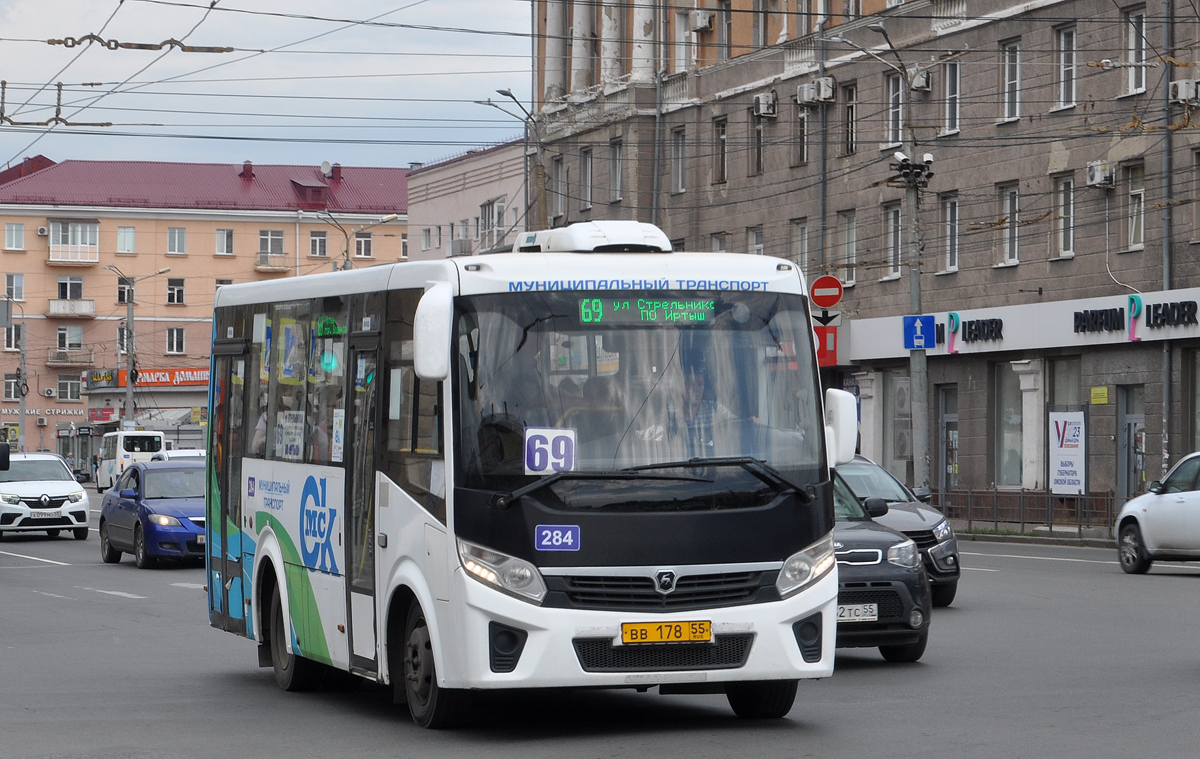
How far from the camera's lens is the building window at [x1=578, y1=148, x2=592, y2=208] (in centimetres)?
5959

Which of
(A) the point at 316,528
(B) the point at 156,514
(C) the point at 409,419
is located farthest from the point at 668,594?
(B) the point at 156,514

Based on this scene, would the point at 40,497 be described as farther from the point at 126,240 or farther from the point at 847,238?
the point at 126,240

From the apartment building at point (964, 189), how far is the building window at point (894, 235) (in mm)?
69

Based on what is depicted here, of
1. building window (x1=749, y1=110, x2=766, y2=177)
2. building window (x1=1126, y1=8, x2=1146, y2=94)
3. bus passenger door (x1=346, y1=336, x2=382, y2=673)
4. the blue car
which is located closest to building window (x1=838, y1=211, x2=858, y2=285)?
building window (x1=749, y1=110, x2=766, y2=177)

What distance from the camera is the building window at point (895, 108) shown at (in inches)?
1804

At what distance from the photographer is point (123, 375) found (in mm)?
97250

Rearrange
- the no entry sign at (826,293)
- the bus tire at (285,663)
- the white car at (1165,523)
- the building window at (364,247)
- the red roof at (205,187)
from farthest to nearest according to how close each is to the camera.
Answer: the building window at (364,247) < the red roof at (205,187) < the no entry sign at (826,293) < the white car at (1165,523) < the bus tire at (285,663)

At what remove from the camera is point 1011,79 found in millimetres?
42156

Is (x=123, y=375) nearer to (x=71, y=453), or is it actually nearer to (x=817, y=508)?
(x=71, y=453)

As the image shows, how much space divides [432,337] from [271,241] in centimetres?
10085

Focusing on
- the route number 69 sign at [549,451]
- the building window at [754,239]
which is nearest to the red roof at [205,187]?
the building window at [754,239]

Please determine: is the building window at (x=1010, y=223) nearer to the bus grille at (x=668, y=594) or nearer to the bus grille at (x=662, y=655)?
the bus grille at (x=668, y=594)

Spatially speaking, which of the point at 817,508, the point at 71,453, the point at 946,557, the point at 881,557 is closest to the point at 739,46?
the point at 946,557

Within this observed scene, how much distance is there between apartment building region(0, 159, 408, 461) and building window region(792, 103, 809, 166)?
5660 cm
